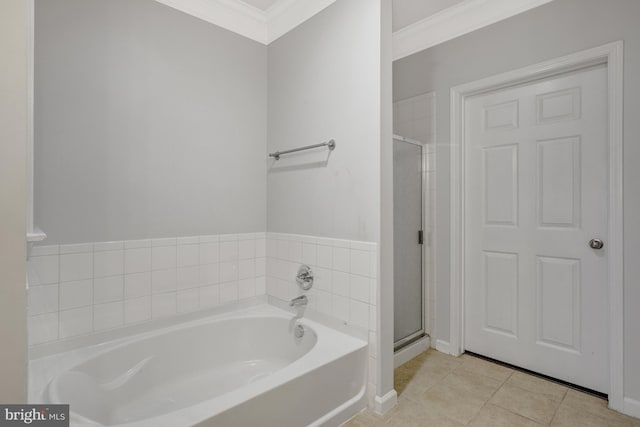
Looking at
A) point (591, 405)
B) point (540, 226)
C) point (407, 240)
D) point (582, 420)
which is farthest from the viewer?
point (407, 240)

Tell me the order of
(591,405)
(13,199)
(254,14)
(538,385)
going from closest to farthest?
(13,199) → (591,405) → (538,385) → (254,14)

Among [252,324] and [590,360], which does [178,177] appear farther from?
[590,360]

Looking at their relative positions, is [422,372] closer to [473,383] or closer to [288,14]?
[473,383]

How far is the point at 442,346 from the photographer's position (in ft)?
8.20

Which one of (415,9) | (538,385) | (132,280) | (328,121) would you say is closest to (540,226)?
(538,385)

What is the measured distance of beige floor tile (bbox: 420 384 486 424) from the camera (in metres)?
1.72

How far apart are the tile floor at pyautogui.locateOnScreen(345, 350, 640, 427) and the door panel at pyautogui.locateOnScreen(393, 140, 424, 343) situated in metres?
0.35

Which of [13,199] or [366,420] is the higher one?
[13,199]

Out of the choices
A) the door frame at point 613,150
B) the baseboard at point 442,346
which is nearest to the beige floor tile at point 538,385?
the door frame at point 613,150

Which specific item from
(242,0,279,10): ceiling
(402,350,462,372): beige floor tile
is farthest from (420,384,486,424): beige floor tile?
(242,0,279,10): ceiling

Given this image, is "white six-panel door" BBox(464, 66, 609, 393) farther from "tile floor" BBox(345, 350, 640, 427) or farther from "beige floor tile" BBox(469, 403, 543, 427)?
"beige floor tile" BBox(469, 403, 543, 427)

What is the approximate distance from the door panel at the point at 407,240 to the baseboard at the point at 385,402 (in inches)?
23.1

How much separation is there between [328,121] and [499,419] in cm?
187

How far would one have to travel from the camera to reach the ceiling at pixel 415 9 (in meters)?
2.33
